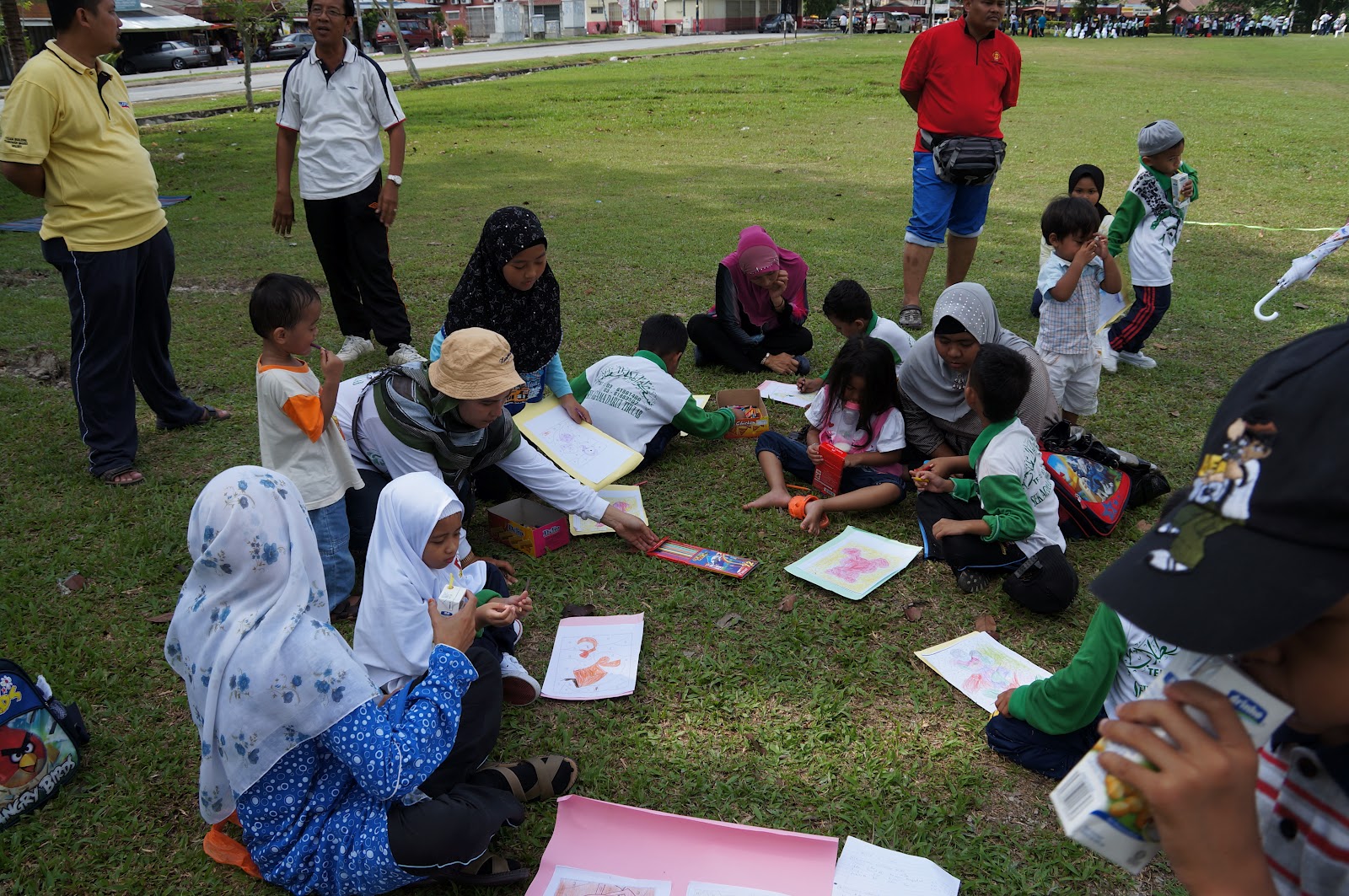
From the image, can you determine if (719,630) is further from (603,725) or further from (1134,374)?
(1134,374)

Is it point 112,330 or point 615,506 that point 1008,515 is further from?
point 112,330

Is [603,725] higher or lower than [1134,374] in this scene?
lower

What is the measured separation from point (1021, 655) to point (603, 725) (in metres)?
1.46

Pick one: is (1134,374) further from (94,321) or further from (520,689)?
(94,321)

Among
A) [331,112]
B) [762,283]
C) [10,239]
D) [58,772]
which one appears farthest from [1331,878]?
[10,239]

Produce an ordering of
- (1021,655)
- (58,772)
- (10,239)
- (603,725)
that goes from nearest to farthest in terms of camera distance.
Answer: (58,772), (603,725), (1021,655), (10,239)

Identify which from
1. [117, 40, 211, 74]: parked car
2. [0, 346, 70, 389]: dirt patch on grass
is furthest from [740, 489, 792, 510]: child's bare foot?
[117, 40, 211, 74]: parked car

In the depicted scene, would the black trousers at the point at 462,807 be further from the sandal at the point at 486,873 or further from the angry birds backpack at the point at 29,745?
the angry birds backpack at the point at 29,745

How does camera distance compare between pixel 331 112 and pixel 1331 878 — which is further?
pixel 331 112

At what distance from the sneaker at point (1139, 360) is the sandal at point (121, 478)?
18.4 feet

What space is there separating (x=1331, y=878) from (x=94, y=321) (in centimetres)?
476

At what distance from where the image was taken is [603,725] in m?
2.77

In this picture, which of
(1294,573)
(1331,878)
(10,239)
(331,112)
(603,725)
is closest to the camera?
(1294,573)

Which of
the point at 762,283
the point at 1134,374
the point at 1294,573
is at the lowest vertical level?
the point at 1134,374
